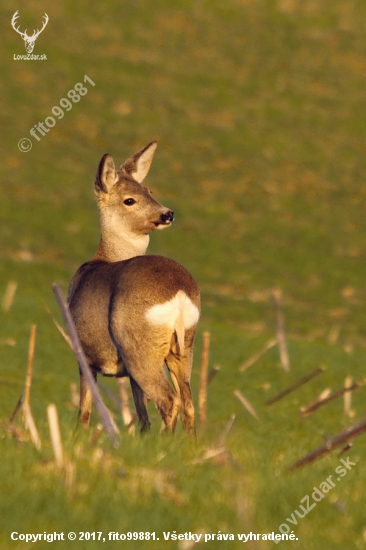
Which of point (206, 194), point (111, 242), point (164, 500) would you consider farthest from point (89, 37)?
point (164, 500)

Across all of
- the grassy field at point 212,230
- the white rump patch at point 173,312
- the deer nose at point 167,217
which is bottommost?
the grassy field at point 212,230

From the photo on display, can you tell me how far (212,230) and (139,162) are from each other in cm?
3033

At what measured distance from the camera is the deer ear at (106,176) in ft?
32.7

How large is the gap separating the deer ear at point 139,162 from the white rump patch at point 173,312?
91.7 inches

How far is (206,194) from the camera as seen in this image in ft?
146

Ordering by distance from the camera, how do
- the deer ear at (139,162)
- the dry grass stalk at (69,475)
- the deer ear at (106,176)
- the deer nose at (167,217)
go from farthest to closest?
the deer ear at (139,162) → the deer ear at (106,176) → the deer nose at (167,217) → the dry grass stalk at (69,475)

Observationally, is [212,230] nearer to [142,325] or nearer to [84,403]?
[84,403]

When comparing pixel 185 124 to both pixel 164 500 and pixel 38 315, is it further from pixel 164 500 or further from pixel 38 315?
pixel 164 500

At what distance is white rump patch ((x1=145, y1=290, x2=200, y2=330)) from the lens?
8492mm

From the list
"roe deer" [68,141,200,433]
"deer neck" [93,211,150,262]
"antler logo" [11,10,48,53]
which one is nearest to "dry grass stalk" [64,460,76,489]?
"roe deer" [68,141,200,433]

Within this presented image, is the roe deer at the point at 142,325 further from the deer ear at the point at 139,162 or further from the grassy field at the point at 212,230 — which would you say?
the deer ear at the point at 139,162

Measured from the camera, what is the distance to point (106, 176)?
10086 millimetres

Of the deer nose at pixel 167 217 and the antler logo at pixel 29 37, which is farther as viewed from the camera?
the antler logo at pixel 29 37

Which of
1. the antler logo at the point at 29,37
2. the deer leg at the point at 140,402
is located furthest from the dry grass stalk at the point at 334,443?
the antler logo at the point at 29,37
